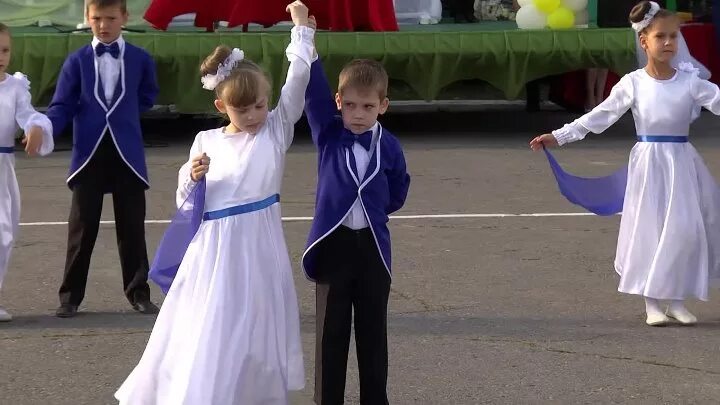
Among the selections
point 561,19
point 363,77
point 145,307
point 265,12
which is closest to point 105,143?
point 145,307

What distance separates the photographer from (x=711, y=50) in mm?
15195

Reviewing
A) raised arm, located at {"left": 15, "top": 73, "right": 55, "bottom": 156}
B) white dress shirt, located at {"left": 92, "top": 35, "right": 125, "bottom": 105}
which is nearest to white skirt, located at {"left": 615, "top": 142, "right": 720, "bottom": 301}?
white dress shirt, located at {"left": 92, "top": 35, "right": 125, "bottom": 105}

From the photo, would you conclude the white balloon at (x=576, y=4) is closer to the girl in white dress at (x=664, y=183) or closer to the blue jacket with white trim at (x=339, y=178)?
the girl in white dress at (x=664, y=183)

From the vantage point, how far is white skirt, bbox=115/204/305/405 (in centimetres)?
459

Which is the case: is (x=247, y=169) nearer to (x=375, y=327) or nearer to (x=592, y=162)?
(x=375, y=327)

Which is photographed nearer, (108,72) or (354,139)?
(354,139)

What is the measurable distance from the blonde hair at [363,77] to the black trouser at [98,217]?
226cm

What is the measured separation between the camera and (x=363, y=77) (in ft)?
15.2

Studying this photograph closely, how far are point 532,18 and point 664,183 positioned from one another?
A: 323 inches

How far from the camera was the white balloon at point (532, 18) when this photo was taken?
14555 millimetres

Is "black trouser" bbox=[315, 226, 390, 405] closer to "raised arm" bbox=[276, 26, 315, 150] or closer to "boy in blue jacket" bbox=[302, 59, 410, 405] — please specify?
"boy in blue jacket" bbox=[302, 59, 410, 405]

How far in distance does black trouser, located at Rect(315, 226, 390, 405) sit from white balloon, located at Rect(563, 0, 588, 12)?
1030 cm

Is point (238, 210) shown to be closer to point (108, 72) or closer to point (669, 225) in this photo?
point (108, 72)

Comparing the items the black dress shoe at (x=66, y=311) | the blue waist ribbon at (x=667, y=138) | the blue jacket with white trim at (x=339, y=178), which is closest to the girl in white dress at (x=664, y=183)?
the blue waist ribbon at (x=667, y=138)
